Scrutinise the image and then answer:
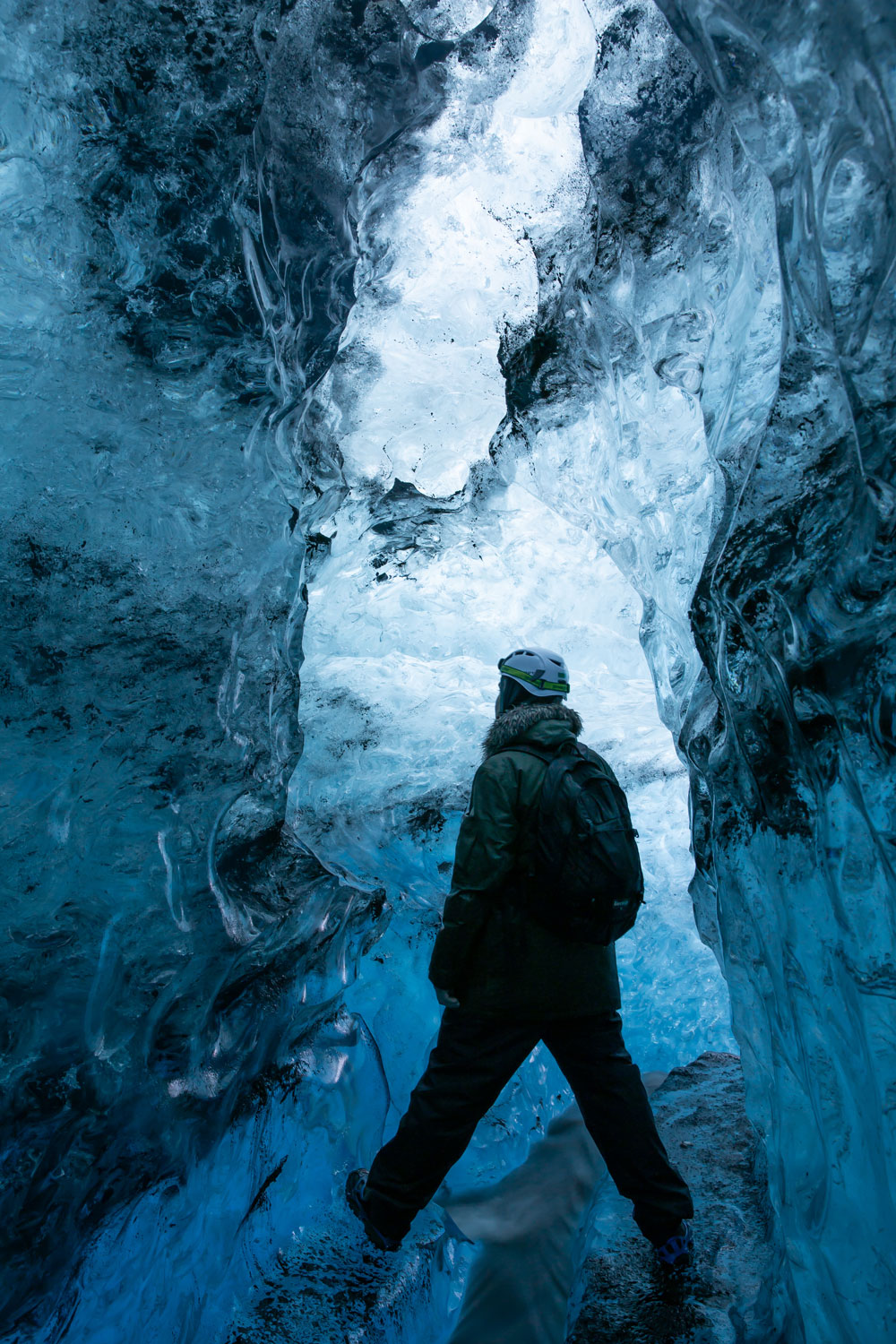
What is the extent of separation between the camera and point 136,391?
213 cm

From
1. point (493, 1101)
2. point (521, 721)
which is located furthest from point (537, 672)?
point (493, 1101)

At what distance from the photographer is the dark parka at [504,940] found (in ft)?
5.89

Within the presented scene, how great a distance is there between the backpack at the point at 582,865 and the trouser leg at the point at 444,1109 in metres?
0.29

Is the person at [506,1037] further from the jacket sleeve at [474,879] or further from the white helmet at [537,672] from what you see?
the white helmet at [537,672]

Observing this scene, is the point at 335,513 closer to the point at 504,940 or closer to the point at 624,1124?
the point at 504,940

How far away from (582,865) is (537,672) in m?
0.62

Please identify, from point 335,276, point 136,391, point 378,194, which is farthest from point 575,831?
point 378,194

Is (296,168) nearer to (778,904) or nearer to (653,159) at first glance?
(653,159)

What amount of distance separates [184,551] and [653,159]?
6.53 ft

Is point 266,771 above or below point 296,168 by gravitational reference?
below

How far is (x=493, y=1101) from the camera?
70.5 inches

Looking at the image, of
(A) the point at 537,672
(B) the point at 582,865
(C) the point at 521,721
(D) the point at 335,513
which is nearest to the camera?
(B) the point at 582,865

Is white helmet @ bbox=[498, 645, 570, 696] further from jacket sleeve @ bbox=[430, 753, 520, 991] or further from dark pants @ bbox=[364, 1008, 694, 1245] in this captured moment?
dark pants @ bbox=[364, 1008, 694, 1245]

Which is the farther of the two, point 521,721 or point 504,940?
point 521,721
